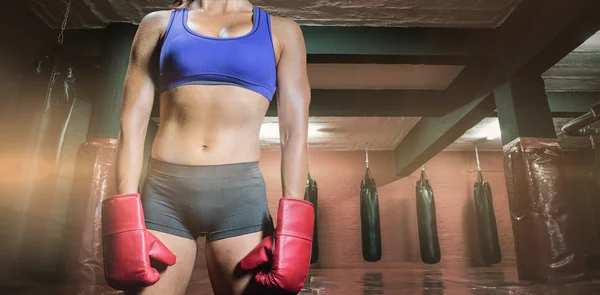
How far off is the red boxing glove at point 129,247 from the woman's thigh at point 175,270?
5 centimetres

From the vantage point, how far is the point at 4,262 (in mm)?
4152

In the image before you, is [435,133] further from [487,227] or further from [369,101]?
[487,227]

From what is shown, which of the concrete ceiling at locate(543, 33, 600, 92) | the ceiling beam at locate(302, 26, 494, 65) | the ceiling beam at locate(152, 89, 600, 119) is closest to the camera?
the ceiling beam at locate(302, 26, 494, 65)

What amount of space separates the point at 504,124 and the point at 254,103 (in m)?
4.07

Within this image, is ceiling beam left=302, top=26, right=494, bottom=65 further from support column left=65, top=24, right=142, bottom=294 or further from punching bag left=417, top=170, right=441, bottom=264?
punching bag left=417, top=170, right=441, bottom=264

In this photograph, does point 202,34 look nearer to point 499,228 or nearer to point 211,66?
point 211,66

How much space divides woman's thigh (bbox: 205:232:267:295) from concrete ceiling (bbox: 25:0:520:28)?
3186 millimetres

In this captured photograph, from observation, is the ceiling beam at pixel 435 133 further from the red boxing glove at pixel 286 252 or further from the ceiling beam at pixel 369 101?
the red boxing glove at pixel 286 252

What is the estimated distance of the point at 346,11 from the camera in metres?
3.86

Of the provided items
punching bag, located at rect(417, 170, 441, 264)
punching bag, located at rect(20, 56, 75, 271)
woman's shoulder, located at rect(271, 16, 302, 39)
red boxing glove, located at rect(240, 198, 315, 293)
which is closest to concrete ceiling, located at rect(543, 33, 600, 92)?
punching bag, located at rect(417, 170, 441, 264)

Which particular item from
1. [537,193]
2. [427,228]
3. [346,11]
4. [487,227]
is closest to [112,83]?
[346,11]

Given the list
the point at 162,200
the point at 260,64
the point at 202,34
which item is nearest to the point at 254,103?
the point at 260,64

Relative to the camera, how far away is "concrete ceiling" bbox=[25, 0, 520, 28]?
12.2ft

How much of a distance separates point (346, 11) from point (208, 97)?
124 inches
